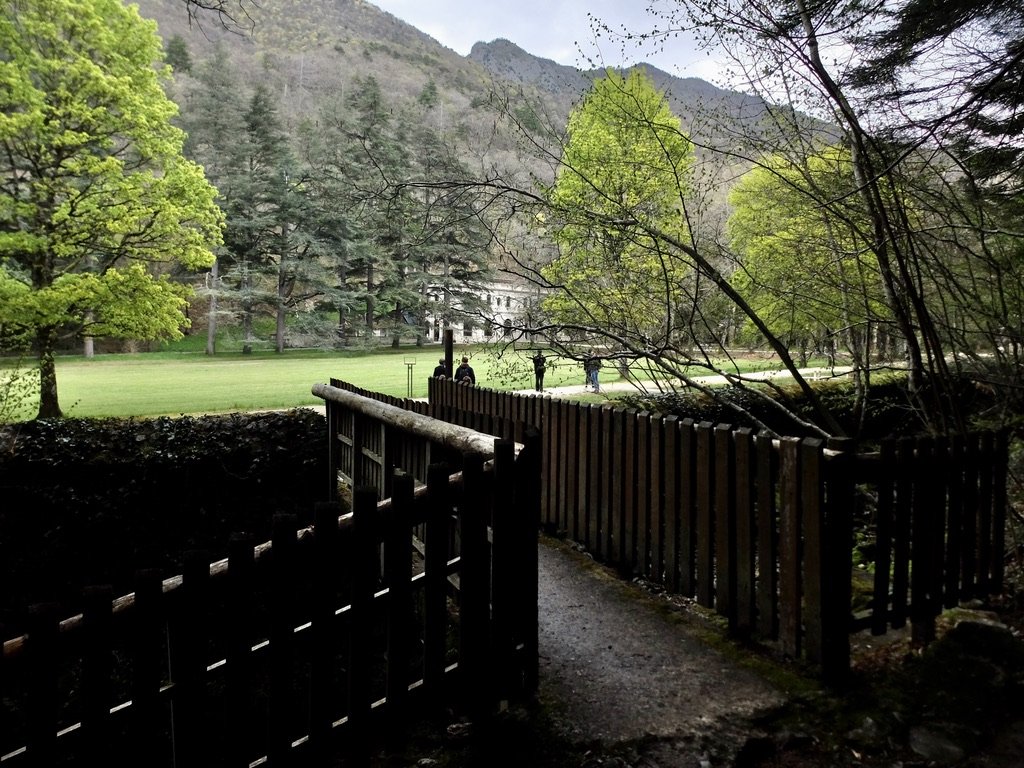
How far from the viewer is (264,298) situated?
3838 centimetres

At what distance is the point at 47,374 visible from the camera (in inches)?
538

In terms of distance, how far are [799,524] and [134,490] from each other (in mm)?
7476

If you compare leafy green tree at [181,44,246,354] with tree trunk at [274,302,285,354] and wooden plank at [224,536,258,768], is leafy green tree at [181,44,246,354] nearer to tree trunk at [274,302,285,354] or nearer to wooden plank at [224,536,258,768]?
tree trunk at [274,302,285,354]

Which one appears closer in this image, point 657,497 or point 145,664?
point 145,664

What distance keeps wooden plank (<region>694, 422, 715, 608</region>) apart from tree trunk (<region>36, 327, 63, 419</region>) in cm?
1435

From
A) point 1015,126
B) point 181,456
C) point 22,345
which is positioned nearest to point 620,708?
point 1015,126

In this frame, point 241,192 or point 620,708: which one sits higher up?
point 241,192

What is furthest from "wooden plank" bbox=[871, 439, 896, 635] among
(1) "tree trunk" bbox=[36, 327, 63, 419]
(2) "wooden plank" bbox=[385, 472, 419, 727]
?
(1) "tree trunk" bbox=[36, 327, 63, 419]

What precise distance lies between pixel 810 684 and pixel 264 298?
3988cm

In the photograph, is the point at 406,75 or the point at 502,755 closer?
the point at 502,755

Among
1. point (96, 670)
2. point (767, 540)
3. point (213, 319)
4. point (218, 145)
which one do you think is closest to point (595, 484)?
point (767, 540)

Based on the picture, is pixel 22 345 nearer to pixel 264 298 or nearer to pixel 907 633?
pixel 907 633

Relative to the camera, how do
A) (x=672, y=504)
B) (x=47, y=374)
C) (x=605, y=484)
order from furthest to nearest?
(x=47, y=374), (x=605, y=484), (x=672, y=504)

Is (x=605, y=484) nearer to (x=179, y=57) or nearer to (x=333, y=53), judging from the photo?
(x=179, y=57)
